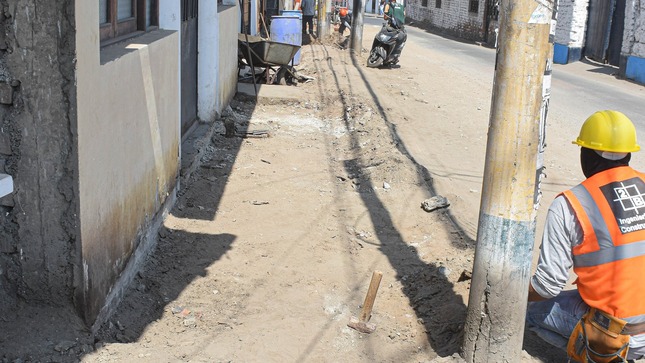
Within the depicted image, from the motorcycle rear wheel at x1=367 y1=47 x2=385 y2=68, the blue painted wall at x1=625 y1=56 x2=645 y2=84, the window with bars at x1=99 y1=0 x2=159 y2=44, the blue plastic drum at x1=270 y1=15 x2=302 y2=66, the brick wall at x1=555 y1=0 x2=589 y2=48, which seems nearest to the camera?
the window with bars at x1=99 y1=0 x2=159 y2=44

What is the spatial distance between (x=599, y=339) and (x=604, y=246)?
45 cm

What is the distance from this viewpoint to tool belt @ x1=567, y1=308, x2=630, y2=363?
3.76 metres

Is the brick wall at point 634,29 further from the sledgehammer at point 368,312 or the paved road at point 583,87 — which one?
the sledgehammer at point 368,312

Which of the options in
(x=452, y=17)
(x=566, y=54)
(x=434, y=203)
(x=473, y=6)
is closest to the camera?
(x=434, y=203)

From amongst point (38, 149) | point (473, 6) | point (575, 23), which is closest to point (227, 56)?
point (38, 149)

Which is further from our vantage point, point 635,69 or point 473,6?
point 473,6

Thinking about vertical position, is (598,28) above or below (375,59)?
above

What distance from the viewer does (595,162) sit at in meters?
3.92

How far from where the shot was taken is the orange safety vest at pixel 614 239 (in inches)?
146

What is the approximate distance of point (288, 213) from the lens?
286 inches

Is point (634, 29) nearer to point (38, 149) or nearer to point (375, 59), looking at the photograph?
point (375, 59)

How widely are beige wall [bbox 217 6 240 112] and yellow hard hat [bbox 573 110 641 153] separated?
7.33m

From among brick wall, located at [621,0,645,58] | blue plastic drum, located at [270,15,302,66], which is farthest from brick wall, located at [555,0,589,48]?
blue plastic drum, located at [270,15,302,66]

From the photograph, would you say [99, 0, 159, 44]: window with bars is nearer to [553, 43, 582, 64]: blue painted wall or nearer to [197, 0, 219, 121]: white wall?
[197, 0, 219, 121]: white wall
